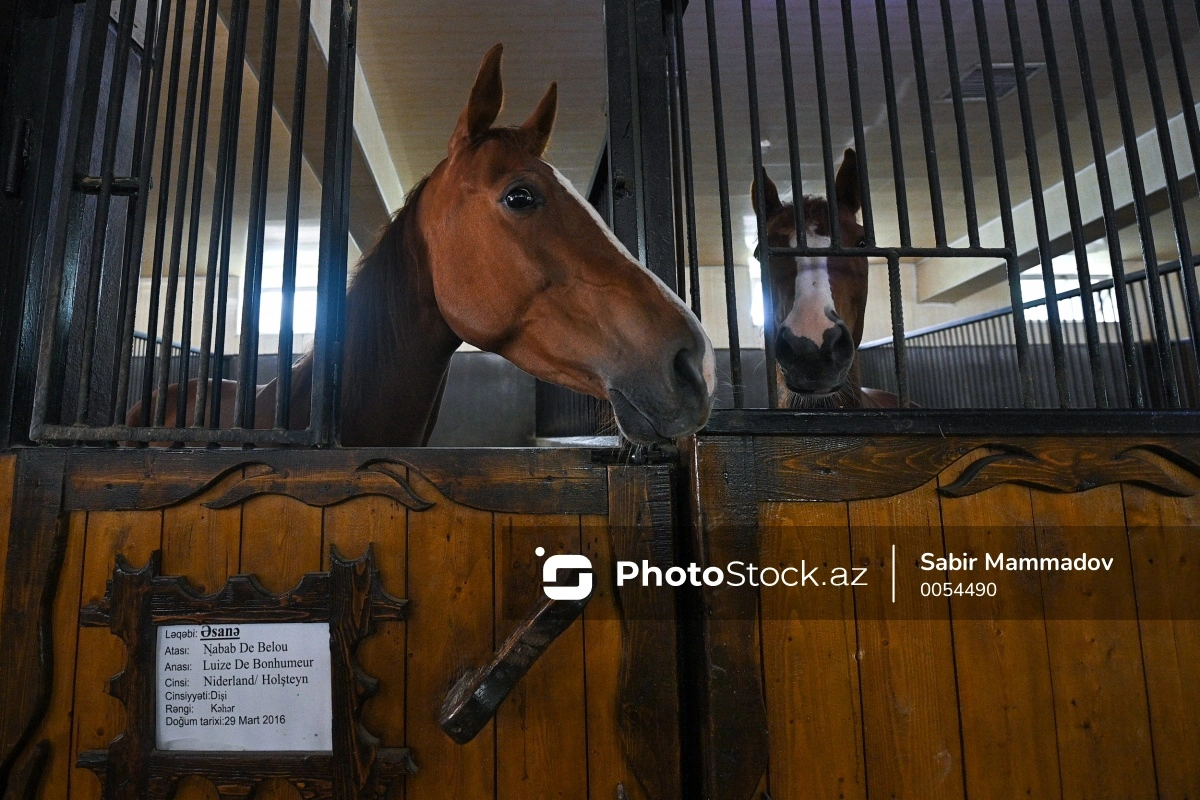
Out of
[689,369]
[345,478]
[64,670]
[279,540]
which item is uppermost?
[689,369]

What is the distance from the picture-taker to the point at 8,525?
1.13m

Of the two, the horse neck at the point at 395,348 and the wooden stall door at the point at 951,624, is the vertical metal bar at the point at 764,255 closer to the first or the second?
the wooden stall door at the point at 951,624

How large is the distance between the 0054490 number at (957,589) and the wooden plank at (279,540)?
1.14 metres

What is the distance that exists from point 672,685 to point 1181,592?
100 centimetres

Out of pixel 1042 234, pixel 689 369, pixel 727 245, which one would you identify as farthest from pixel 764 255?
pixel 1042 234

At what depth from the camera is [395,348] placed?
5.35ft

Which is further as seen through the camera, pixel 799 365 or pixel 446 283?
pixel 799 365

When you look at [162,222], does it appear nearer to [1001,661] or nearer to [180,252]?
[180,252]

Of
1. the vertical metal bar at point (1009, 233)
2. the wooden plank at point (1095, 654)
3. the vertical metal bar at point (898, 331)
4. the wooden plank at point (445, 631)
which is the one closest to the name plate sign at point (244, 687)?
the wooden plank at point (445, 631)

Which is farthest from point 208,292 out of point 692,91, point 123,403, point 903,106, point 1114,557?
point 903,106

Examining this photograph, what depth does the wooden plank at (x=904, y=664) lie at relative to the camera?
1.08 metres

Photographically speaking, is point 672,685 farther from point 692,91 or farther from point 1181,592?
point 692,91

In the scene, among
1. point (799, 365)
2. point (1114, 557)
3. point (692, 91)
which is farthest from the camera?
point (692, 91)

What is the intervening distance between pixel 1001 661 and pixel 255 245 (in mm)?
1678
